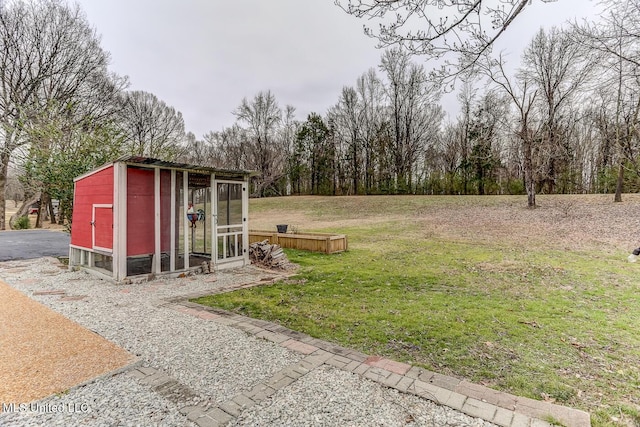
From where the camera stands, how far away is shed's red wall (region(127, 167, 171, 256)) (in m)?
5.79

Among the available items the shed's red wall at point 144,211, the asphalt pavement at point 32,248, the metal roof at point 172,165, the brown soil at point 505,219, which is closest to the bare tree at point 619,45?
the metal roof at point 172,165

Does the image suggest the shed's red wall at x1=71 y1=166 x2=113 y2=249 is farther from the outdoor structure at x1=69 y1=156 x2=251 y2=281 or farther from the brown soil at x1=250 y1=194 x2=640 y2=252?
the brown soil at x1=250 y1=194 x2=640 y2=252

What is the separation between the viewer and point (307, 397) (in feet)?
7.48

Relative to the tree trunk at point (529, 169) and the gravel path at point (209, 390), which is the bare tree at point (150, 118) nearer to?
the tree trunk at point (529, 169)

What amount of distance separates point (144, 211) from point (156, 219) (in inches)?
9.9

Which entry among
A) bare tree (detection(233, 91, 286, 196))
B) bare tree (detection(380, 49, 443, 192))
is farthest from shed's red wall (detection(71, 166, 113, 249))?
bare tree (detection(233, 91, 286, 196))

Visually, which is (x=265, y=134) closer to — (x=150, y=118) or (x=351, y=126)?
(x=351, y=126)

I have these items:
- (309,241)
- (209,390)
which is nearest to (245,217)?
(309,241)

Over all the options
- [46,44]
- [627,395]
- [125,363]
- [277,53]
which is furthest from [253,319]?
[46,44]

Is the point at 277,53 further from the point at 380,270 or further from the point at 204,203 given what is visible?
the point at 380,270

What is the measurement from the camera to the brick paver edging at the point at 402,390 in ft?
6.69

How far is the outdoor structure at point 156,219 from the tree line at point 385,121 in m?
2.57

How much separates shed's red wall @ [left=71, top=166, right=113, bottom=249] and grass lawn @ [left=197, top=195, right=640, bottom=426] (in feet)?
10.5

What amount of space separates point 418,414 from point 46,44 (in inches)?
841
